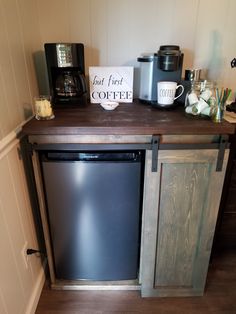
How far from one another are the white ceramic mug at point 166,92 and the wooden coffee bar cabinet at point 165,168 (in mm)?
53

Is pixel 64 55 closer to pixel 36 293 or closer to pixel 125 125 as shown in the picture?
pixel 125 125

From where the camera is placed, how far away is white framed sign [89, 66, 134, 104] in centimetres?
142

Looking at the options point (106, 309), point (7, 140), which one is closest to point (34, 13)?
point (7, 140)

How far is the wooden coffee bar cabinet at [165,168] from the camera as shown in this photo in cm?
108

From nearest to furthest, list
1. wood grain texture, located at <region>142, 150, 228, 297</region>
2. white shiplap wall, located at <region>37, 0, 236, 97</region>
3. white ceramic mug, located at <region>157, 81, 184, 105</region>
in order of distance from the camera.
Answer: wood grain texture, located at <region>142, 150, 228, 297</region>, white ceramic mug, located at <region>157, 81, 184, 105</region>, white shiplap wall, located at <region>37, 0, 236, 97</region>

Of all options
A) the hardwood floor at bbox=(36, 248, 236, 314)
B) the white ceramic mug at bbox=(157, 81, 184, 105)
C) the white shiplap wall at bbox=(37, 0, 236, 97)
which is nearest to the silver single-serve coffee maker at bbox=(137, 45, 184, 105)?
the white ceramic mug at bbox=(157, 81, 184, 105)

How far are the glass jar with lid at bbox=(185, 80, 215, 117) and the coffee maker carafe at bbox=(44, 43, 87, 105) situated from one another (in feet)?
1.99

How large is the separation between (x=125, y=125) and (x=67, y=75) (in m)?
0.54

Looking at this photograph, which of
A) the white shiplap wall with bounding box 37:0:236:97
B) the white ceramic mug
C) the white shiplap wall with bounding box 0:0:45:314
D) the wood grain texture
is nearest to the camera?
the white shiplap wall with bounding box 0:0:45:314

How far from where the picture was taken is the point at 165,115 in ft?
4.03

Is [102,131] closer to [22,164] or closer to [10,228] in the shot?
[22,164]

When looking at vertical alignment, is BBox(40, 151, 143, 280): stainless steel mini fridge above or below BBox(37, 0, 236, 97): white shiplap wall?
below

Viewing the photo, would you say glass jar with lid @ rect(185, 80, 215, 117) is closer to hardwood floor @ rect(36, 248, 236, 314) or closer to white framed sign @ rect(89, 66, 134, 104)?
white framed sign @ rect(89, 66, 134, 104)

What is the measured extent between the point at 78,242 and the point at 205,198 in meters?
0.75
